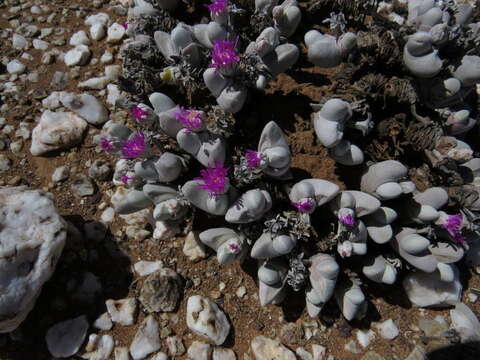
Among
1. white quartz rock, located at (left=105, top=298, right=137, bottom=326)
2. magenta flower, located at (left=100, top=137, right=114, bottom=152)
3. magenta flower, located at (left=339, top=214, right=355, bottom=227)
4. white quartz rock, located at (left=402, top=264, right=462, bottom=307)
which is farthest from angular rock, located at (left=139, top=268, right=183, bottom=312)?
white quartz rock, located at (left=402, top=264, right=462, bottom=307)

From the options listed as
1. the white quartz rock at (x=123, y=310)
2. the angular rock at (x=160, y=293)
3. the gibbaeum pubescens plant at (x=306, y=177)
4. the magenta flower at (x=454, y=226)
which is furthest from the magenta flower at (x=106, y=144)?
the magenta flower at (x=454, y=226)

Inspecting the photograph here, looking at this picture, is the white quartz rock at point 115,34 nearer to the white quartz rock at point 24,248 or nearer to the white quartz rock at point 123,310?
the white quartz rock at point 24,248

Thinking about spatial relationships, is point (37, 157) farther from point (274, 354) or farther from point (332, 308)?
point (332, 308)

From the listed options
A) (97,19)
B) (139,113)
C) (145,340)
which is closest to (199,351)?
(145,340)

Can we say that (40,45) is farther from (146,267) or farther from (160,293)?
(160,293)

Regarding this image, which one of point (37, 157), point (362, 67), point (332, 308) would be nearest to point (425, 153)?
point (362, 67)

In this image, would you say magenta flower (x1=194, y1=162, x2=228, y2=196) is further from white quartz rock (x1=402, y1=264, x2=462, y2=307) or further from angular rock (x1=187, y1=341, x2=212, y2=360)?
white quartz rock (x1=402, y1=264, x2=462, y2=307)
